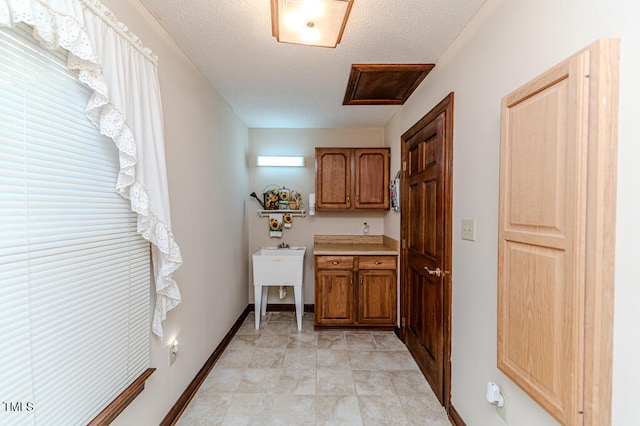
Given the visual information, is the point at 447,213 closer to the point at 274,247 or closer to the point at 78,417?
the point at 78,417

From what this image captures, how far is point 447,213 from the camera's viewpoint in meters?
1.94

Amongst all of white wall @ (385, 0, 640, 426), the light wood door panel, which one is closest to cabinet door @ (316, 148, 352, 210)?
white wall @ (385, 0, 640, 426)

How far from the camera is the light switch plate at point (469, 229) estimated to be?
165cm

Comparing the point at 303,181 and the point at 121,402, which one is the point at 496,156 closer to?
the point at 121,402

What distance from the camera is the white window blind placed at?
0.87 meters

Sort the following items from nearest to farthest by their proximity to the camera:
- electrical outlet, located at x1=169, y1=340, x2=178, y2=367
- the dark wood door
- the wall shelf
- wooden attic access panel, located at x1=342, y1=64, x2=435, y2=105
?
electrical outlet, located at x1=169, y1=340, x2=178, y2=367
the dark wood door
wooden attic access panel, located at x1=342, y1=64, x2=435, y2=105
the wall shelf

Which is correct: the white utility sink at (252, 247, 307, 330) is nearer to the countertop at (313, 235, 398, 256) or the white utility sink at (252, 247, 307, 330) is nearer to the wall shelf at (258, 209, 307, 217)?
the countertop at (313, 235, 398, 256)

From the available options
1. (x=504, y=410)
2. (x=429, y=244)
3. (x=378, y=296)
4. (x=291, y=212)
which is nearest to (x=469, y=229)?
(x=429, y=244)

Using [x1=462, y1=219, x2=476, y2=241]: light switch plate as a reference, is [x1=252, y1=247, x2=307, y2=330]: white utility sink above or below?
below

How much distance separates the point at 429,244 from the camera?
2258 millimetres

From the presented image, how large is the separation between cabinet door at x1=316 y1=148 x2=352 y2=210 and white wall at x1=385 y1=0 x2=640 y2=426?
1.39 m

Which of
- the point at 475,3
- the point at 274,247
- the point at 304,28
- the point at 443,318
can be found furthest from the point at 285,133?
the point at 443,318

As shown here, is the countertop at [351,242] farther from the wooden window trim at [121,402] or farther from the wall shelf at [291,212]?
the wooden window trim at [121,402]

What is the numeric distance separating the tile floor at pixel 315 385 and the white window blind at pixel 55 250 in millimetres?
932
